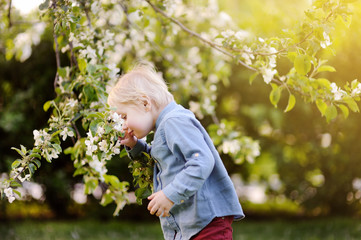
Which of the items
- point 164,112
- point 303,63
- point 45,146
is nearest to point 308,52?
point 303,63

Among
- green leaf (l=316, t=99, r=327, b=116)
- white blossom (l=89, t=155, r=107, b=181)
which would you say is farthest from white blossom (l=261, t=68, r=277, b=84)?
white blossom (l=89, t=155, r=107, b=181)

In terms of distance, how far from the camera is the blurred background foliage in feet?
17.0

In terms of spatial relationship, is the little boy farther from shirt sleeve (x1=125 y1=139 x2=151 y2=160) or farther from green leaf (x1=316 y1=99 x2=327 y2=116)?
green leaf (x1=316 y1=99 x2=327 y2=116)

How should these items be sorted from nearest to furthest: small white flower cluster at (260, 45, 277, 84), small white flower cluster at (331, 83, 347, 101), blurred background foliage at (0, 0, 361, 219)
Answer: small white flower cluster at (331, 83, 347, 101) → small white flower cluster at (260, 45, 277, 84) → blurred background foliage at (0, 0, 361, 219)

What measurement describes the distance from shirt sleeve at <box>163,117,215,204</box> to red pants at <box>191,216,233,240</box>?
0.62 ft

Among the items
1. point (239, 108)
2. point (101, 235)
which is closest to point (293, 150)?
point (239, 108)

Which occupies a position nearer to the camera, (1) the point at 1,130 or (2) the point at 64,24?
(2) the point at 64,24

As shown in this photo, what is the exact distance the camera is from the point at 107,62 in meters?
2.70

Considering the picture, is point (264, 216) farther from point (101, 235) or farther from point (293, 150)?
point (101, 235)

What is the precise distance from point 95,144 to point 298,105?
3858 millimetres

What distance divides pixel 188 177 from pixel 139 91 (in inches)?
19.6

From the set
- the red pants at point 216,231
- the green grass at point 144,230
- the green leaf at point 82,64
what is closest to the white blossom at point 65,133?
the green leaf at point 82,64

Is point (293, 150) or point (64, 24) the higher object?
point (64, 24)

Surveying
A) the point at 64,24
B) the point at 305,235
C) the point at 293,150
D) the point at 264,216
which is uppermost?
the point at 64,24
